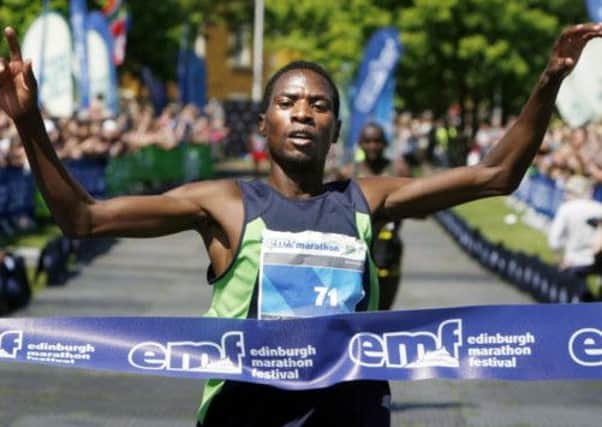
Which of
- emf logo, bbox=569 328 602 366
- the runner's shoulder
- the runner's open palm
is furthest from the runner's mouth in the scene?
emf logo, bbox=569 328 602 366

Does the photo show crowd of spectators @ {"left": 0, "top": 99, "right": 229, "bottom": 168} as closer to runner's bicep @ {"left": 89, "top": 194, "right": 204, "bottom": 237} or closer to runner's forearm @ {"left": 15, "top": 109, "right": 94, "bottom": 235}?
runner's bicep @ {"left": 89, "top": 194, "right": 204, "bottom": 237}

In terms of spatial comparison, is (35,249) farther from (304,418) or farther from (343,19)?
(343,19)

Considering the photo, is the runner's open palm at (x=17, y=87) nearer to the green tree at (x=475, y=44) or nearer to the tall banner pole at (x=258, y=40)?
the green tree at (x=475, y=44)

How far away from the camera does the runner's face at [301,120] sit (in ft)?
18.2

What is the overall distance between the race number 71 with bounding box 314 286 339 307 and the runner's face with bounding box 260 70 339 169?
37 cm

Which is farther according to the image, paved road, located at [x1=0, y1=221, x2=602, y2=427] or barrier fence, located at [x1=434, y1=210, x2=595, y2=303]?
barrier fence, located at [x1=434, y1=210, x2=595, y2=303]

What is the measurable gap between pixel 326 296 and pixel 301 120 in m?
0.52

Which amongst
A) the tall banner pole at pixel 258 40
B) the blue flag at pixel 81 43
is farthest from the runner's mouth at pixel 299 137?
the tall banner pole at pixel 258 40

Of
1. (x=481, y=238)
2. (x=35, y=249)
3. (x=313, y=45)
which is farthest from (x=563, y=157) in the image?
(x=313, y=45)

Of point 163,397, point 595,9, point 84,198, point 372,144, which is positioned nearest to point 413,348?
point 84,198

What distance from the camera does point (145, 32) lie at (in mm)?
61969

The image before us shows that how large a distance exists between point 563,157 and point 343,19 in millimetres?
33899

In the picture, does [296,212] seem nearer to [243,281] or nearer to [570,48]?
[243,281]

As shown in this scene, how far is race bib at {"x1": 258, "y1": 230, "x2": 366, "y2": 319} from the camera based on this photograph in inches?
217
